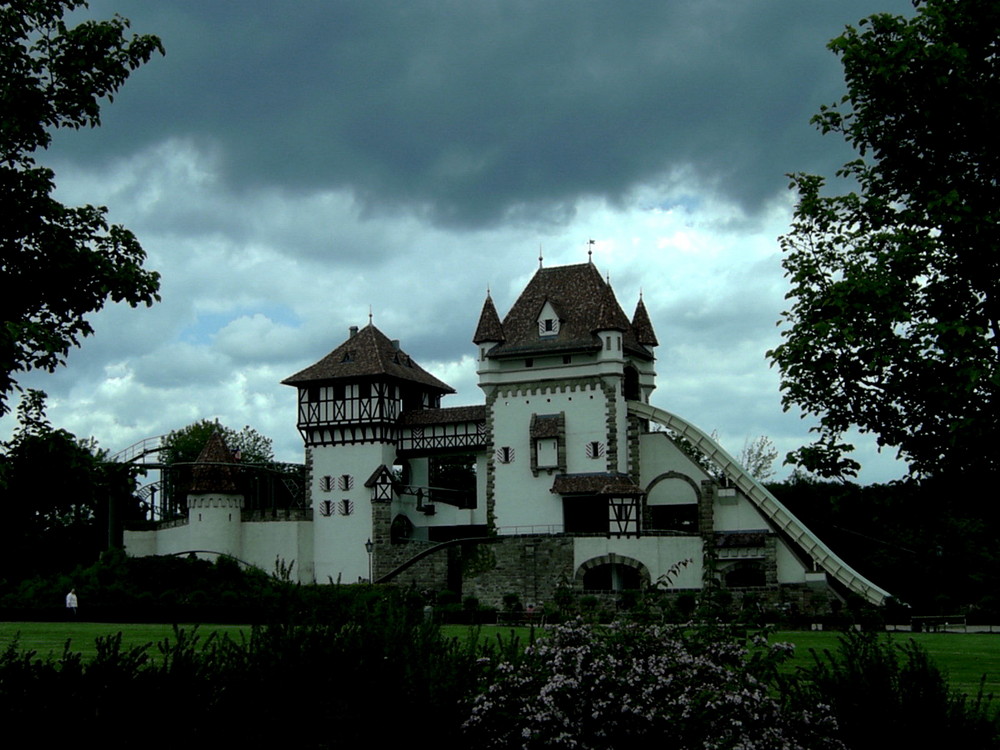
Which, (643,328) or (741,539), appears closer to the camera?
(741,539)

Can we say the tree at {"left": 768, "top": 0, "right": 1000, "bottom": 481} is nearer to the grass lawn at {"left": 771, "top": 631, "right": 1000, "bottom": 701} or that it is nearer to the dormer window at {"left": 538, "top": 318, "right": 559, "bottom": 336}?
the grass lawn at {"left": 771, "top": 631, "right": 1000, "bottom": 701}

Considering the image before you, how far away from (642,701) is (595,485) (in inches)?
1641

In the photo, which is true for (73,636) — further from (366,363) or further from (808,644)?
(366,363)

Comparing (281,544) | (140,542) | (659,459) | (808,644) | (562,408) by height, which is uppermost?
(562,408)

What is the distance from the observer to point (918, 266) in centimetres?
1866

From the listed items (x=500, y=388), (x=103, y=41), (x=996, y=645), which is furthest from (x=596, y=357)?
(x=103, y=41)

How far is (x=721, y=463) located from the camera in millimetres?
51688

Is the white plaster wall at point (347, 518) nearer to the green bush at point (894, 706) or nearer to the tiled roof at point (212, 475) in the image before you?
the tiled roof at point (212, 475)

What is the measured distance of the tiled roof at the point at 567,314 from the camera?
55438mm

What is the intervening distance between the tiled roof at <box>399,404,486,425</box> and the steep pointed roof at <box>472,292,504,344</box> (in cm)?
358

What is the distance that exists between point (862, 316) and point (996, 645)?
51.6 ft

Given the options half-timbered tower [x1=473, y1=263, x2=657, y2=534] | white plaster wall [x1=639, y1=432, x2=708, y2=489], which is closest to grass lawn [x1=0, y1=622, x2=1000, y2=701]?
white plaster wall [x1=639, y1=432, x2=708, y2=489]

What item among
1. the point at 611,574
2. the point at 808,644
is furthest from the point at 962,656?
the point at 611,574

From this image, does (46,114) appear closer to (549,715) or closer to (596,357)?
(549,715)
